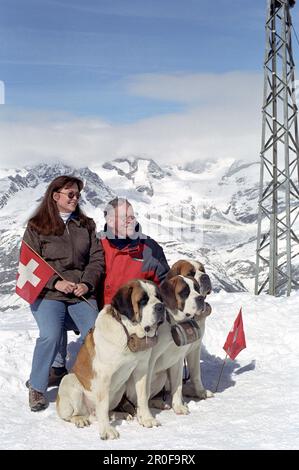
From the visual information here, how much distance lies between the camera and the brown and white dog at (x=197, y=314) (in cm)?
519

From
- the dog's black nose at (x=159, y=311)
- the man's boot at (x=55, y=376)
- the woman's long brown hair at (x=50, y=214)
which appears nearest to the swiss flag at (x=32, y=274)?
the woman's long brown hair at (x=50, y=214)

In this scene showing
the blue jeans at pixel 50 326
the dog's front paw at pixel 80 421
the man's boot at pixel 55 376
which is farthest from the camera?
the man's boot at pixel 55 376

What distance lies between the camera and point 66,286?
5.44m

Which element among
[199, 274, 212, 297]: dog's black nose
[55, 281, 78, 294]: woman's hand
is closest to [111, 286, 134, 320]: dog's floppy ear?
[199, 274, 212, 297]: dog's black nose

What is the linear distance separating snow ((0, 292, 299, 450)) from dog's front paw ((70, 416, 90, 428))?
0.05 m

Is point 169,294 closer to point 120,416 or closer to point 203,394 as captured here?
point 120,416

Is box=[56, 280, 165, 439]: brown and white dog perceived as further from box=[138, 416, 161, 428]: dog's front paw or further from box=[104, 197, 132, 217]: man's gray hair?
box=[104, 197, 132, 217]: man's gray hair

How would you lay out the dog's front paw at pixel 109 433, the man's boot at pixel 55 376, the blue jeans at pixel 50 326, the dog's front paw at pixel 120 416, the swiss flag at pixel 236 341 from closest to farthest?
the dog's front paw at pixel 109 433
the dog's front paw at pixel 120 416
the blue jeans at pixel 50 326
the man's boot at pixel 55 376
the swiss flag at pixel 236 341

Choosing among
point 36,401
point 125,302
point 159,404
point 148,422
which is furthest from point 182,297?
point 36,401

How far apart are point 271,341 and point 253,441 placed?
10.7ft

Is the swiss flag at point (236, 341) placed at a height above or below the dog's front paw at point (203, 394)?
above

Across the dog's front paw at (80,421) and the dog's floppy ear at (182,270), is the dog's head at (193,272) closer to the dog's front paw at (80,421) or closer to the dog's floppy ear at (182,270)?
the dog's floppy ear at (182,270)

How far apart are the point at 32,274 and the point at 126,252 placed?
950 millimetres

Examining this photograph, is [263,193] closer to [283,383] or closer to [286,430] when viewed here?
[283,383]
